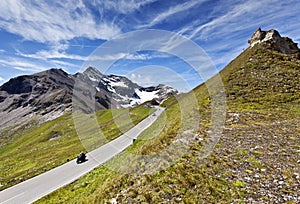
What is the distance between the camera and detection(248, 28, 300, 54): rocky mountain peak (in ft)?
168

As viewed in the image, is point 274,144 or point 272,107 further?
point 272,107

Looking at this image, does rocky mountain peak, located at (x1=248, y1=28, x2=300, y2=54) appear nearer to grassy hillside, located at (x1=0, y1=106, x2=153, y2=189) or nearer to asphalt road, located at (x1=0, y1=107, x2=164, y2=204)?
asphalt road, located at (x1=0, y1=107, x2=164, y2=204)

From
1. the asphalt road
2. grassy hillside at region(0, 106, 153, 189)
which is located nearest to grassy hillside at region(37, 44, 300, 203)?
the asphalt road

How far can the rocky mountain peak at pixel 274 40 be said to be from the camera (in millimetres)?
51081

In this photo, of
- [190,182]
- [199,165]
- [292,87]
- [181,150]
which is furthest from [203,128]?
[292,87]

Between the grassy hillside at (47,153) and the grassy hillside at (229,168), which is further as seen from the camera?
the grassy hillside at (47,153)

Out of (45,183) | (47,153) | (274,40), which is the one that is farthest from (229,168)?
(47,153)

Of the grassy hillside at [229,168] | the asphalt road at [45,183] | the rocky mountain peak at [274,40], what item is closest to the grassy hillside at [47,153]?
the asphalt road at [45,183]

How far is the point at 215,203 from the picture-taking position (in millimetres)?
10086

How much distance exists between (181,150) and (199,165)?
106 inches

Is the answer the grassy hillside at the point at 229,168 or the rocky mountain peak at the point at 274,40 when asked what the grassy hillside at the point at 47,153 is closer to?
the grassy hillside at the point at 229,168

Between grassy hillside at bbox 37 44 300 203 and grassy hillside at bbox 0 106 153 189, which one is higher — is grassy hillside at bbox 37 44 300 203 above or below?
above

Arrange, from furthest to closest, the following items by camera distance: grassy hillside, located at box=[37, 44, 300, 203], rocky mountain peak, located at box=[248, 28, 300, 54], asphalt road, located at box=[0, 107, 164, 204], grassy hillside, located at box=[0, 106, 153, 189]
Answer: rocky mountain peak, located at box=[248, 28, 300, 54] < grassy hillside, located at box=[0, 106, 153, 189] < asphalt road, located at box=[0, 107, 164, 204] < grassy hillside, located at box=[37, 44, 300, 203]

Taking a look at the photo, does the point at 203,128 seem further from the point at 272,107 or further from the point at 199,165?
the point at 272,107
